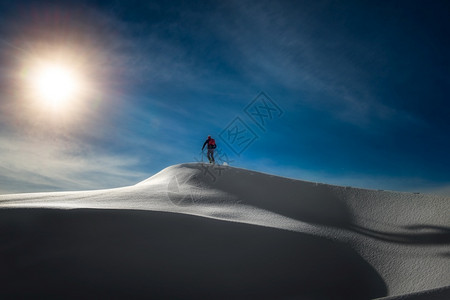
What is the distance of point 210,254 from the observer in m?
4.15

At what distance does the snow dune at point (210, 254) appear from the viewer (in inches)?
134

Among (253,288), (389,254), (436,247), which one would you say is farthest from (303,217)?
(253,288)

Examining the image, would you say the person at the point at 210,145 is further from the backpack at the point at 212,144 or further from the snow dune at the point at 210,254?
the snow dune at the point at 210,254

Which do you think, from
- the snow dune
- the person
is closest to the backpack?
the person

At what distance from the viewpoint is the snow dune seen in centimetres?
341

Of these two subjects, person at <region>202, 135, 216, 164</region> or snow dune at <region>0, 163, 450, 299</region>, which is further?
Answer: person at <region>202, 135, 216, 164</region>

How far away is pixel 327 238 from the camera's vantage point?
17.5 ft

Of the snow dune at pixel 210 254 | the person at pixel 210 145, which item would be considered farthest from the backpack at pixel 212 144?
the snow dune at pixel 210 254

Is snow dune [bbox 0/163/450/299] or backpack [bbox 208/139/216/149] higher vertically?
backpack [bbox 208/139/216/149]

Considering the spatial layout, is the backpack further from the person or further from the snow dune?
the snow dune

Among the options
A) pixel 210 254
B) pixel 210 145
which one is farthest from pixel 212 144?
pixel 210 254

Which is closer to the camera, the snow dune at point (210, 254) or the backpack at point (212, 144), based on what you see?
the snow dune at point (210, 254)

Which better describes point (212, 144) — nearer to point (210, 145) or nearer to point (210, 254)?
point (210, 145)

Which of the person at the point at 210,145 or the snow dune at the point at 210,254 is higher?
the person at the point at 210,145
